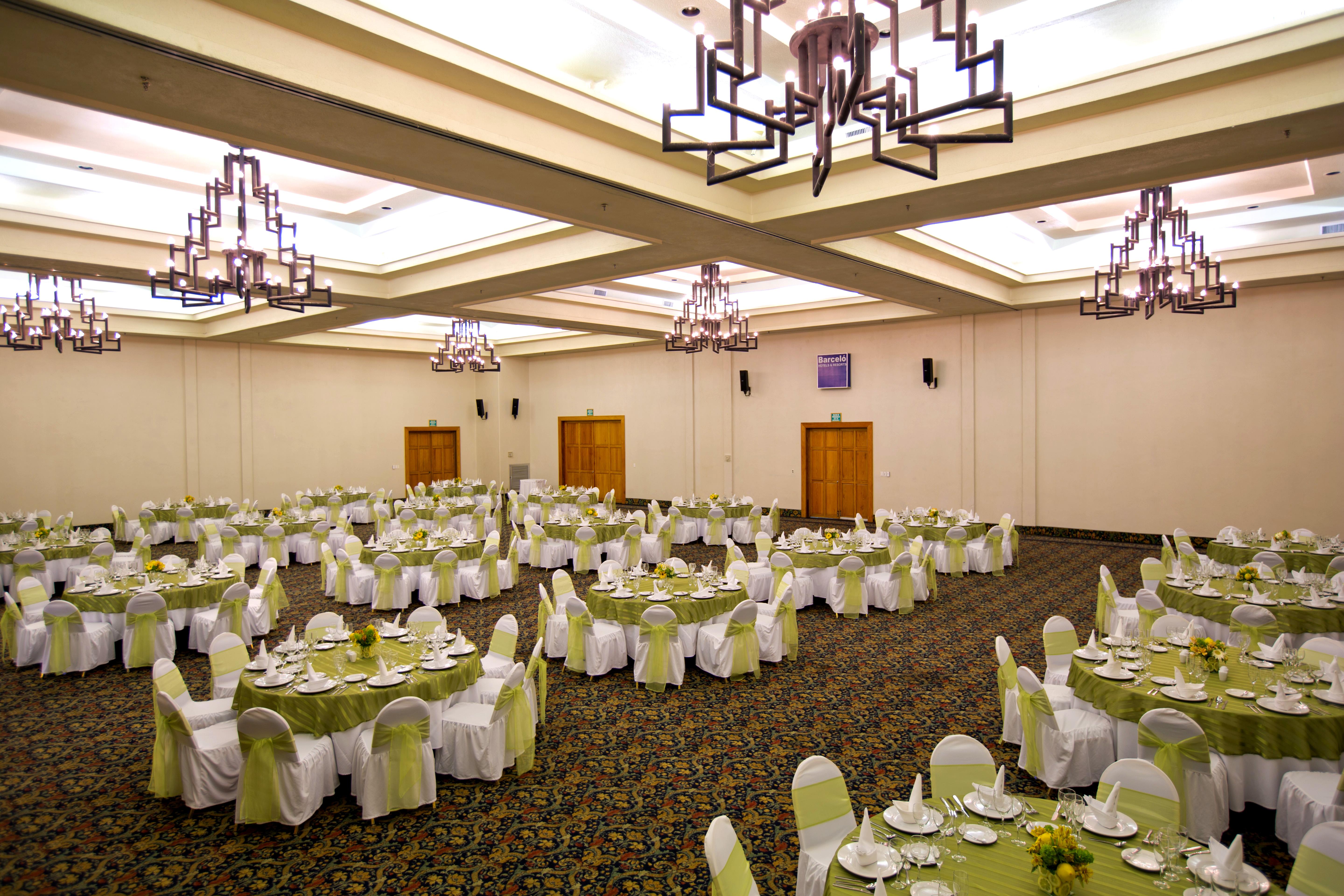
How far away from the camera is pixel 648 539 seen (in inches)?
502

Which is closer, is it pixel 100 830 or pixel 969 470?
pixel 100 830

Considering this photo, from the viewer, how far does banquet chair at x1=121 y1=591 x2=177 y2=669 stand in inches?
284

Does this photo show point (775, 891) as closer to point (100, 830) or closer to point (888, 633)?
point (100, 830)

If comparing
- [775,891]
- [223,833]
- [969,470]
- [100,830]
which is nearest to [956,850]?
[775,891]

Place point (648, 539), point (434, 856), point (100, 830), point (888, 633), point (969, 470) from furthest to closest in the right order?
point (969, 470)
point (648, 539)
point (888, 633)
point (100, 830)
point (434, 856)

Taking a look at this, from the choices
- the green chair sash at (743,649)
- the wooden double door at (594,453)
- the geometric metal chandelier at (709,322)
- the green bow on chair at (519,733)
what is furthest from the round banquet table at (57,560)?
the wooden double door at (594,453)

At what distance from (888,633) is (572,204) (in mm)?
5931

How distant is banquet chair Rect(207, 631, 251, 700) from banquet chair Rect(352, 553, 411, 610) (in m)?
3.74

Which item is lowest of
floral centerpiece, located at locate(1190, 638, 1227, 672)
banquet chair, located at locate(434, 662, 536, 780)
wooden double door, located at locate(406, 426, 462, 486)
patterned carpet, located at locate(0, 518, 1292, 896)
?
patterned carpet, located at locate(0, 518, 1292, 896)

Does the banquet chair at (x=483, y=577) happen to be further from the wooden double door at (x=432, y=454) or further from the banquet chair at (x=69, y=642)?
the wooden double door at (x=432, y=454)

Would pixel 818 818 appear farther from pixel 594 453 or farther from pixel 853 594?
pixel 594 453

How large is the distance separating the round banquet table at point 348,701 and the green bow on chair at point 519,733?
16.3 inches

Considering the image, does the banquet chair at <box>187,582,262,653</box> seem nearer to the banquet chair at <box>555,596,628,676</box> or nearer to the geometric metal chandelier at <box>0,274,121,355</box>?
the banquet chair at <box>555,596,628,676</box>

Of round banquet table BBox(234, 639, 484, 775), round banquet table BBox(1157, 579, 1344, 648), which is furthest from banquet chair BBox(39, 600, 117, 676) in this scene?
round banquet table BBox(1157, 579, 1344, 648)
